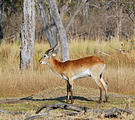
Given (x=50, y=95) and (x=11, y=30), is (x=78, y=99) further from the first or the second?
(x=11, y=30)

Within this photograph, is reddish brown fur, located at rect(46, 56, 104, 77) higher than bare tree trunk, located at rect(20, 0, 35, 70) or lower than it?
lower

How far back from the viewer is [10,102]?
9.57 metres

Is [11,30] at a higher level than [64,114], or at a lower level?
higher

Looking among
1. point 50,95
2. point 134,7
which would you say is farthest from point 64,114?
point 134,7

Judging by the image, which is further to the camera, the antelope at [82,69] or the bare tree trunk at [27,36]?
the bare tree trunk at [27,36]

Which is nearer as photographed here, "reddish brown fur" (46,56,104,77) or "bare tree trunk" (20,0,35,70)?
"reddish brown fur" (46,56,104,77)

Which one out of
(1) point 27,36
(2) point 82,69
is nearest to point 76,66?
(2) point 82,69

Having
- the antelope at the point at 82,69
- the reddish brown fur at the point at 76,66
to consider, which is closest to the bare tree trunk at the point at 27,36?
the antelope at the point at 82,69

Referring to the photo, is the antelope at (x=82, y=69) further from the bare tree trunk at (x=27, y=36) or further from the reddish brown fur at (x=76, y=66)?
the bare tree trunk at (x=27, y=36)

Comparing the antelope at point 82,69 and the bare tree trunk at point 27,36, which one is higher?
the bare tree trunk at point 27,36

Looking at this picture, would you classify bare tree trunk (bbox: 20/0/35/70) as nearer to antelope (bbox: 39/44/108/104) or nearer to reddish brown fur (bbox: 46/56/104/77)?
antelope (bbox: 39/44/108/104)

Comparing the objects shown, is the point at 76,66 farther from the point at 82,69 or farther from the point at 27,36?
the point at 27,36

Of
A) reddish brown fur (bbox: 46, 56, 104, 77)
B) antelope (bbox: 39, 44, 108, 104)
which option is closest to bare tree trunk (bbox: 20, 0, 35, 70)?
antelope (bbox: 39, 44, 108, 104)

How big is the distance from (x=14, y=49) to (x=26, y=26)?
409 cm
